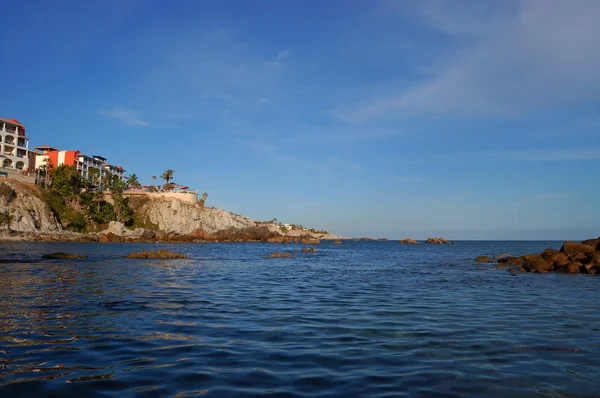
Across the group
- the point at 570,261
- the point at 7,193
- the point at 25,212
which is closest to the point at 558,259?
the point at 570,261

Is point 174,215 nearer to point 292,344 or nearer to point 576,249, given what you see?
point 576,249

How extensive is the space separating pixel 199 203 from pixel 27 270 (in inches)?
5408

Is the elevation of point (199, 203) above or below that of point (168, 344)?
above

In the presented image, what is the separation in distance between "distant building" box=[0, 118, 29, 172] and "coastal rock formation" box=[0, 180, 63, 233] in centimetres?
1528

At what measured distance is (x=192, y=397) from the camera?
6.70 m

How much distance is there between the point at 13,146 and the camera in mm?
122750

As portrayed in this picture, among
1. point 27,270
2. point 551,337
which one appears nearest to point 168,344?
point 551,337

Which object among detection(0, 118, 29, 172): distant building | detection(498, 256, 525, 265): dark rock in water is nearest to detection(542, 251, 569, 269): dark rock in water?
detection(498, 256, 525, 265): dark rock in water

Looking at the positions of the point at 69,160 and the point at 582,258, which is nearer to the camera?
the point at 582,258

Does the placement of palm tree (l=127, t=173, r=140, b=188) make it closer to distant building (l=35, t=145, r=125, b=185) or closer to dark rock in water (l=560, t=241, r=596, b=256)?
distant building (l=35, t=145, r=125, b=185)

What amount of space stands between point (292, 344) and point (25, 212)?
111 m

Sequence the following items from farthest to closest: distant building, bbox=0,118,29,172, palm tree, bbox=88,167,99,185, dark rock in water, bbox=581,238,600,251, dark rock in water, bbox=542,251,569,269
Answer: palm tree, bbox=88,167,99,185, distant building, bbox=0,118,29,172, dark rock in water, bbox=581,238,600,251, dark rock in water, bbox=542,251,569,269

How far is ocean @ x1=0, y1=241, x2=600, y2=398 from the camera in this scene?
743 centimetres

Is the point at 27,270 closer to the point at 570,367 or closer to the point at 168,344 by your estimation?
the point at 168,344
